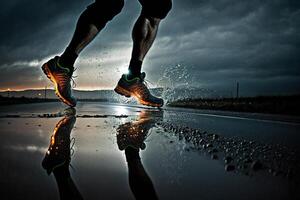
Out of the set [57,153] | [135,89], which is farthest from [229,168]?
[135,89]

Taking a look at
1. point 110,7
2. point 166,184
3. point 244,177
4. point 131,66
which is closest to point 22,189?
point 166,184

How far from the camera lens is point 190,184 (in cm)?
115

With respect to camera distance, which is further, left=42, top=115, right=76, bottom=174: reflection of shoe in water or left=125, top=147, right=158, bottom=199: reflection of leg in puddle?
left=42, top=115, right=76, bottom=174: reflection of shoe in water

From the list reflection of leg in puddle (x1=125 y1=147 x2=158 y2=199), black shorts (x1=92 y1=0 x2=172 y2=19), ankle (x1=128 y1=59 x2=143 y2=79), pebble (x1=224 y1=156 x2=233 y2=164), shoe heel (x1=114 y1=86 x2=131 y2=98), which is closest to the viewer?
reflection of leg in puddle (x1=125 y1=147 x2=158 y2=199)

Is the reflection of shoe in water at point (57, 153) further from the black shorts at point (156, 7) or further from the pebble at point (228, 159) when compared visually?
the black shorts at point (156, 7)

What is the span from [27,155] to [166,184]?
0.95 meters

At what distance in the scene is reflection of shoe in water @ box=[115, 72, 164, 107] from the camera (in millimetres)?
4762

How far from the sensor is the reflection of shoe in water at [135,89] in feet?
15.6

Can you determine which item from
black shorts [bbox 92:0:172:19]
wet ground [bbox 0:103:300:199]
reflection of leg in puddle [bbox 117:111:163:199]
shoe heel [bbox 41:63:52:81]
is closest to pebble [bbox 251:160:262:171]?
wet ground [bbox 0:103:300:199]

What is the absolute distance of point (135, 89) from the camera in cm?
481

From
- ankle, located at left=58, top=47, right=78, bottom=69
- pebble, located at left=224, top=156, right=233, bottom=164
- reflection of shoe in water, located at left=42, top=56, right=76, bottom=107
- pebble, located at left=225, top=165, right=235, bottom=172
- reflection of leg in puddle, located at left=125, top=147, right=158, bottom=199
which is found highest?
ankle, located at left=58, top=47, right=78, bottom=69

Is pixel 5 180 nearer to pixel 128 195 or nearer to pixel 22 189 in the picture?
pixel 22 189

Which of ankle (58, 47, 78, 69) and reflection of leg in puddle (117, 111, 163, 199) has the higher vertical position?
ankle (58, 47, 78, 69)

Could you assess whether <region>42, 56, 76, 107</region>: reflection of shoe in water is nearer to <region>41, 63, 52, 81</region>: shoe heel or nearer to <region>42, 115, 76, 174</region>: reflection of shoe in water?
<region>41, 63, 52, 81</region>: shoe heel
